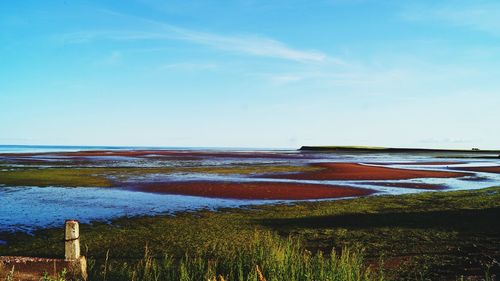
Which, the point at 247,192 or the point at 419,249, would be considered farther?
the point at 247,192

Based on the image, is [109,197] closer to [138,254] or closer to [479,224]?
[138,254]

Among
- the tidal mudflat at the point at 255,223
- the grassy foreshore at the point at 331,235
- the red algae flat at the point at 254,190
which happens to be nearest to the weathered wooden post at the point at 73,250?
the tidal mudflat at the point at 255,223

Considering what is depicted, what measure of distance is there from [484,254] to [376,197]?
12893mm

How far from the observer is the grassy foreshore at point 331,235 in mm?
10609

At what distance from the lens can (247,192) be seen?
25797mm

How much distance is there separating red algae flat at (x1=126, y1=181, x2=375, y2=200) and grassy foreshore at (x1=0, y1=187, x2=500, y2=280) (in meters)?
4.35

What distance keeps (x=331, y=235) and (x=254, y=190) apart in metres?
13.0

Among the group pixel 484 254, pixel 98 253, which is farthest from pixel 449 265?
pixel 98 253

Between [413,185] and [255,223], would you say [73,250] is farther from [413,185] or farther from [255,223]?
[413,185]

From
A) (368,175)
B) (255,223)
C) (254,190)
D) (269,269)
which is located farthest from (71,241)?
(368,175)

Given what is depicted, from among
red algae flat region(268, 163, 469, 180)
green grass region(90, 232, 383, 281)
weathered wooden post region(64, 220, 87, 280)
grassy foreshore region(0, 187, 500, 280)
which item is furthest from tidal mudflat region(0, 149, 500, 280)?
red algae flat region(268, 163, 469, 180)

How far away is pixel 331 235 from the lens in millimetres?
13977

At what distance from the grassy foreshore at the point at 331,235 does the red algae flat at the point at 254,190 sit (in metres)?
4.35

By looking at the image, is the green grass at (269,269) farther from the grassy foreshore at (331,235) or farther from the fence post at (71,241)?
the grassy foreshore at (331,235)
